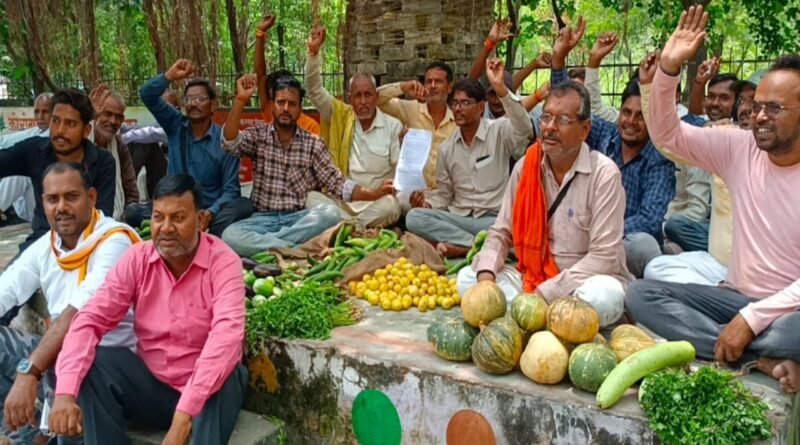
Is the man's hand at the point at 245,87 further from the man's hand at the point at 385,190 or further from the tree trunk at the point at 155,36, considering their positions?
the tree trunk at the point at 155,36

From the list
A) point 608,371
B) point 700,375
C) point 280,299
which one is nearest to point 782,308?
point 700,375

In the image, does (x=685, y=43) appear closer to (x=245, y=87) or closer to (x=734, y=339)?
(x=734, y=339)

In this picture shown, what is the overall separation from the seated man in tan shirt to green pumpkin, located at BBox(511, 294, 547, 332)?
362mm

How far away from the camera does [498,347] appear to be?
133 inches

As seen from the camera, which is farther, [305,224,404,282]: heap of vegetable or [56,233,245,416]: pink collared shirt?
[305,224,404,282]: heap of vegetable

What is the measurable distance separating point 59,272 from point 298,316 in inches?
54.2

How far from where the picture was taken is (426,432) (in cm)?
364

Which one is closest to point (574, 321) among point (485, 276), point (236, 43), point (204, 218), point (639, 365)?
point (639, 365)

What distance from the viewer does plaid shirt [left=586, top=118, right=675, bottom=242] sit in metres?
4.83

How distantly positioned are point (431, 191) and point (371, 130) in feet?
3.00

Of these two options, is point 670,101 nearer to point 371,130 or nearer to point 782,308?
point 782,308

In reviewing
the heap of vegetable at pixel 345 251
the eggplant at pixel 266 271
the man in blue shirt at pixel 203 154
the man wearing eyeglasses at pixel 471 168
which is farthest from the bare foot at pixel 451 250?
the man in blue shirt at pixel 203 154

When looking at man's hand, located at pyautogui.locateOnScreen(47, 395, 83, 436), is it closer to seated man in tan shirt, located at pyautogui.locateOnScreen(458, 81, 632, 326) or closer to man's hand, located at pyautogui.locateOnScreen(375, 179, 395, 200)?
seated man in tan shirt, located at pyautogui.locateOnScreen(458, 81, 632, 326)

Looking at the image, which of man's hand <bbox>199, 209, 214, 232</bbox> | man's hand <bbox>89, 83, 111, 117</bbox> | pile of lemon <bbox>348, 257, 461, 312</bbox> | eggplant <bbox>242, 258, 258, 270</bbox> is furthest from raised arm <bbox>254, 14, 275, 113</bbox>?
pile of lemon <bbox>348, 257, 461, 312</bbox>
